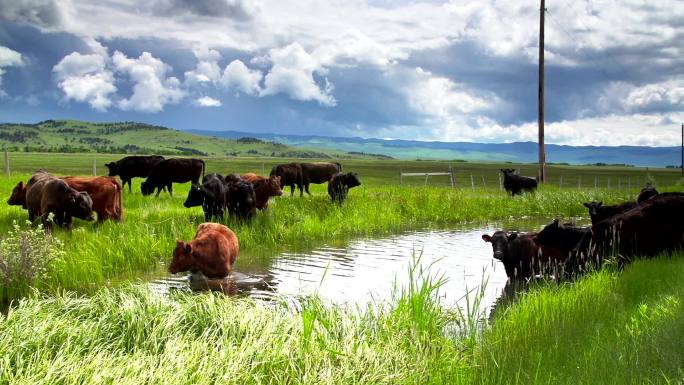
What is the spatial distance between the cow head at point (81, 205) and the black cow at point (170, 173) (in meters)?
12.6

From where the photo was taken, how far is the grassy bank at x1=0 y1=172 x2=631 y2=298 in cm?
1195

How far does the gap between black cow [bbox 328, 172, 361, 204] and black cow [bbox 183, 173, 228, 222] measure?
20.6 feet

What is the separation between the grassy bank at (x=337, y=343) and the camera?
5.57 m

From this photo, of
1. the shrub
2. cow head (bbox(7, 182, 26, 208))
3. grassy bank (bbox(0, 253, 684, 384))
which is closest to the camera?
grassy bank (bbox(0, 253, 684, 384))

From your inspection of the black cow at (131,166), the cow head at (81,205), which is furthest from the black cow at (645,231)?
the black cow at (131,166)

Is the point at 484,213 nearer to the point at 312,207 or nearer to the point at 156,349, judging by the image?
the point at 312,207

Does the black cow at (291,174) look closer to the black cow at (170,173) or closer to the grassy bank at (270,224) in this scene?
the black cow at (170,173)

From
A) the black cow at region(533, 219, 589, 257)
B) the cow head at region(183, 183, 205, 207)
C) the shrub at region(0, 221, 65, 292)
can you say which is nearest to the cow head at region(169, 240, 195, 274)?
the shrub at region(0, 221, 65, 292)

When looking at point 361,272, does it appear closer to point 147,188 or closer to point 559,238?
point 559,238

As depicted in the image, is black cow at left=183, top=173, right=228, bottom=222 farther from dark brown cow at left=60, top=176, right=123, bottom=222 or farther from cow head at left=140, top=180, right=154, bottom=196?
cow head at left=140, top=180, right=154, bottom=196

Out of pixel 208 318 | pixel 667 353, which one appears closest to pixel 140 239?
pixel 208 318

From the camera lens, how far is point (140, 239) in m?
13.2

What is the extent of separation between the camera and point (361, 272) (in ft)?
40.7

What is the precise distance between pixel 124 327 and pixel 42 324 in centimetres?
82
